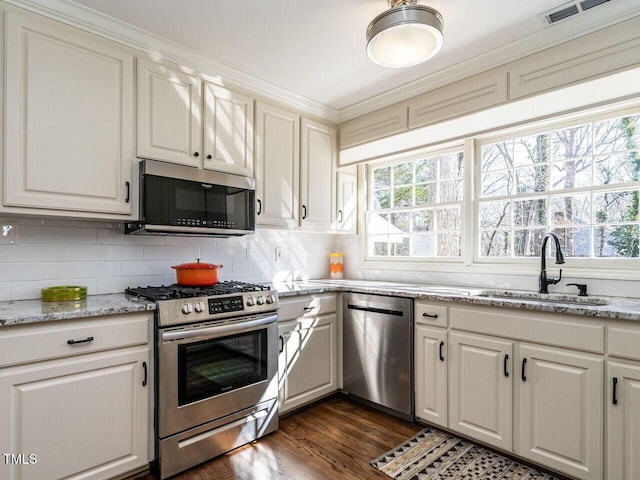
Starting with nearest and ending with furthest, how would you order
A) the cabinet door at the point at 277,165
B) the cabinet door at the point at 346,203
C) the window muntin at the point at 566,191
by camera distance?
the window muntin at the point at 566,191
the cabinet door at the point at 277,165
the cabinet door at the point at 346,203

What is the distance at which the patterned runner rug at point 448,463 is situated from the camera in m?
1.92

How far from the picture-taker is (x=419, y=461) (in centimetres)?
204

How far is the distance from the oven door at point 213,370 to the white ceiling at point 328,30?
171 cm

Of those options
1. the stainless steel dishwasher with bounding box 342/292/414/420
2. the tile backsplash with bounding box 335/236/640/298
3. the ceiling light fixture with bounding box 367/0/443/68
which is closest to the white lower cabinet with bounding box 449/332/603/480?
the stainless steel dishwasher with bounding box 342/292/414/420

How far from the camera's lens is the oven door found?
1911 mm

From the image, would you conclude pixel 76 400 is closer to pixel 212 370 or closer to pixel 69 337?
pixel 69 337

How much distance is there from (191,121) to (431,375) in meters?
2.27

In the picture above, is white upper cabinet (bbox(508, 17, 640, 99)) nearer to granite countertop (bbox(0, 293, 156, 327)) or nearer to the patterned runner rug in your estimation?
the patterned runner rug

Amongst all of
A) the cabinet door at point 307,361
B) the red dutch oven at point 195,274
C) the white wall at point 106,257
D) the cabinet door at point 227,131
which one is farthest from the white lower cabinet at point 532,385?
the cabinet door at point 227,131

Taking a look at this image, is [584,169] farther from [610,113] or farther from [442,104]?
[442,104]

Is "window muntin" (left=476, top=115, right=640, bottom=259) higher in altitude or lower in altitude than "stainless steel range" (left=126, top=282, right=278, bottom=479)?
higher

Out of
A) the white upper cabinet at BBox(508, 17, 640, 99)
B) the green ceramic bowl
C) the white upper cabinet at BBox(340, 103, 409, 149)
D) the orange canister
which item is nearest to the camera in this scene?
the white upper cabinet at BBox(508, 17, 640, 99)

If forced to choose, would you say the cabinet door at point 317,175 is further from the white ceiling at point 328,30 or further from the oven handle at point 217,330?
the oven handle at point 217,330

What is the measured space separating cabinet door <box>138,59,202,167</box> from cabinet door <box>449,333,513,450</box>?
2.07m
